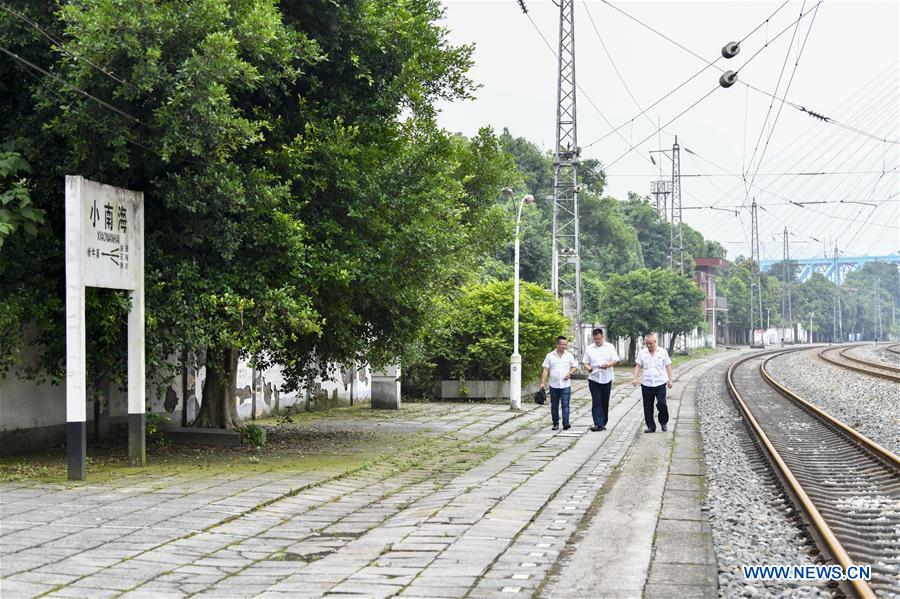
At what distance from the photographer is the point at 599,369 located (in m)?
17.8

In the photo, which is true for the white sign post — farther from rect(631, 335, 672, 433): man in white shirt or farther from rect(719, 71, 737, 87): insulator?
rect(719, 71, 737, 87): insulator

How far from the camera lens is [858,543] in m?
8.39

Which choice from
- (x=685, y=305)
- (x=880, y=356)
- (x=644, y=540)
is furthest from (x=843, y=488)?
(x=685, y=305)

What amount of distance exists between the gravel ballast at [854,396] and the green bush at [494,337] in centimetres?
726

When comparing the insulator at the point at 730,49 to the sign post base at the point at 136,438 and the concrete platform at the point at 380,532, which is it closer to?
the concrete platform at the point at 380,532

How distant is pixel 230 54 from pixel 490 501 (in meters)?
5.78

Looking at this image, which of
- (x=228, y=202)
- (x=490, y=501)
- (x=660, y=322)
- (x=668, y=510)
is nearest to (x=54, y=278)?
(x=228, y=202)

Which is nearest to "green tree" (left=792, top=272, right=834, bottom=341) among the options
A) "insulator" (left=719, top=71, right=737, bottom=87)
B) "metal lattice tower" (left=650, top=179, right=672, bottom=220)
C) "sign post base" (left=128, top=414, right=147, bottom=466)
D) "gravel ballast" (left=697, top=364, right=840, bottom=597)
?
"metal lattice tower" (left=650, top=179, right=672, bottom=220)

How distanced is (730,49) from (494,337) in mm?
11539

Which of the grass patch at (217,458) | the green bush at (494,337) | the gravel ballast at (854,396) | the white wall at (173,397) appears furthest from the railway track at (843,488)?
the green bush at (494,337)

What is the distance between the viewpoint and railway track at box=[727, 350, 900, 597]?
25.2ft

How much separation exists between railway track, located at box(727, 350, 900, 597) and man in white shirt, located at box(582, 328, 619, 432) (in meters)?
2.60

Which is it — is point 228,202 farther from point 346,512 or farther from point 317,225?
point 346,512

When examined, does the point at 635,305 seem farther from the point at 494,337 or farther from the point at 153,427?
the point at 153,427
